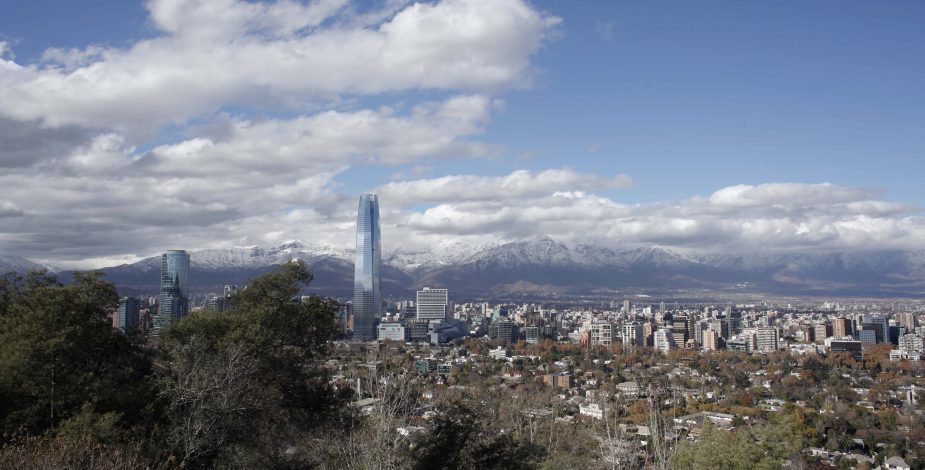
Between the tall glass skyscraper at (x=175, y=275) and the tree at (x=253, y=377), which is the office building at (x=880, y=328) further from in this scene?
the tree at (x=253, y=377)

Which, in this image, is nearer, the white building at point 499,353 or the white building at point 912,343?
the white building at point 499,353

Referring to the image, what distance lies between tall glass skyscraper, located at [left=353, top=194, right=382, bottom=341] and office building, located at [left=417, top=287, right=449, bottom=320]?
1529 cm

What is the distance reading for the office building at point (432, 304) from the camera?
86.9 metres

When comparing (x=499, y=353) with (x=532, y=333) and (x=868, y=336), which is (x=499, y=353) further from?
(x=868, y=336)

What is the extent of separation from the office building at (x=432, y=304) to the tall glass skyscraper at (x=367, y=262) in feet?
50.2

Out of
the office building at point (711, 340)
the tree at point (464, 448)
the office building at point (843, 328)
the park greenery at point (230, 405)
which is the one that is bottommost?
the office building at point (711, 340)

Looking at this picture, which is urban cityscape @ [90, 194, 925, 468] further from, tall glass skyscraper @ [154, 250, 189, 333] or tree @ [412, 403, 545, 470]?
tree @ [412, 403, 545, 470]

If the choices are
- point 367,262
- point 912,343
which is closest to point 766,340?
point 912,343

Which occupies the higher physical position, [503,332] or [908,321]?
[503,332]

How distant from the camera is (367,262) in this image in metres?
69.9

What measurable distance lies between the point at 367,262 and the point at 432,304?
21.6 m

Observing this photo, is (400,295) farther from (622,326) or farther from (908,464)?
(908,464)

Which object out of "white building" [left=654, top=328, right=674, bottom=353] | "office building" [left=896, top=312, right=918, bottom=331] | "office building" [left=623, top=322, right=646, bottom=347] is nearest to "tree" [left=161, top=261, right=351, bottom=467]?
"white building" [left=654, top=328, right=674, bottom=353]

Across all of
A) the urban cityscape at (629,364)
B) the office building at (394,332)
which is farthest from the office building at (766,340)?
the office building at (394,332)
